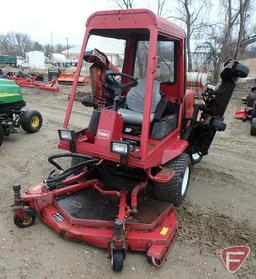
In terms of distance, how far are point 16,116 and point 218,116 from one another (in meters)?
3.78

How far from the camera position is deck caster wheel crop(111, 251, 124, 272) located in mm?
2803

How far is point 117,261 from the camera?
2801 millimetres

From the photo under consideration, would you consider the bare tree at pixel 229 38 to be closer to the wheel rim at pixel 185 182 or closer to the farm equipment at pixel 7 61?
the wheel rim at pixel 185 182

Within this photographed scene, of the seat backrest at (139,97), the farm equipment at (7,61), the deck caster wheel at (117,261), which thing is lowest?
the farm equipment at (7,61)

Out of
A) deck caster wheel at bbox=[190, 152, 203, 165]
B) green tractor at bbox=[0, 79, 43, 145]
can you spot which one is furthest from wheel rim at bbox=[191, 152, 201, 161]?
green tractor at bbox=[0, 79, 43, 145]

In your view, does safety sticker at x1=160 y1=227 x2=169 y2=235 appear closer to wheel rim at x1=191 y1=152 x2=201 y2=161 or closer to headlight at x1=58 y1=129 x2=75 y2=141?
headlight at x1=58 y1=129 x2=75 y2=141

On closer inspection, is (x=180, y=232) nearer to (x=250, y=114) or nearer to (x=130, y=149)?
(x=130, y=149)

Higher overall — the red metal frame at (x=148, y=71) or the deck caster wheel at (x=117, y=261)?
the red metal frame at (x=148, y=71)

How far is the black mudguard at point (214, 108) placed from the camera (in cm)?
425

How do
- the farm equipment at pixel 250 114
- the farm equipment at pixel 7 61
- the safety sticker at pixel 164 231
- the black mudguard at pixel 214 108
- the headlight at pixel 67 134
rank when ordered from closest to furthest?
the safety sticker at pixel 164 231 < the headlight at pixel 67 134 < the black mudguard at pixel 214 108 < the farm equipment at pixel 250 114 < the farm equipment at pixel 7 61

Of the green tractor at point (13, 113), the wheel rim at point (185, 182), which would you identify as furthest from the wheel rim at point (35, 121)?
the wheel rim at point (185, 182)

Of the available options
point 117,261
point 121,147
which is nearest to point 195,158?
point 121,147

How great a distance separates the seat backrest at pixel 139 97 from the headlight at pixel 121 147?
935 mm

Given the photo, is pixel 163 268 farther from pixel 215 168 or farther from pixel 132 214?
pixel 215 168
